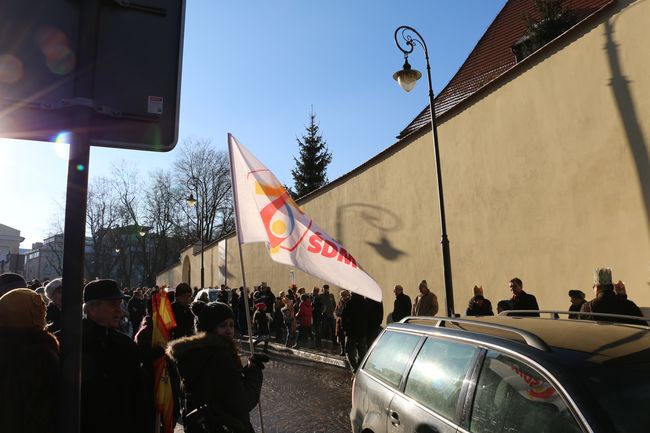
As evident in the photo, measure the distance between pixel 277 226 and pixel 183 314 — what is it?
1432mm

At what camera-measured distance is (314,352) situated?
42.8 ft

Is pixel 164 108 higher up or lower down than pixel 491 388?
higher up

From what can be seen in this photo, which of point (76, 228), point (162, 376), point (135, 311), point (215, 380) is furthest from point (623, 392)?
point (135, 311)

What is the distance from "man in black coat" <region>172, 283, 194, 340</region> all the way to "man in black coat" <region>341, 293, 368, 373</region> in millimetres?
3821

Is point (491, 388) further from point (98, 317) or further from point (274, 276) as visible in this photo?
point (274, 276)

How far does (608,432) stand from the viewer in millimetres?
2000

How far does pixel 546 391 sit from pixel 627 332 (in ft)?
2.86

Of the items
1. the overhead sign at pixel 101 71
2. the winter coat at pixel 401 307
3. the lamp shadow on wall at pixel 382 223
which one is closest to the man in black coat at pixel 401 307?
the winter coat at pixel 401 307

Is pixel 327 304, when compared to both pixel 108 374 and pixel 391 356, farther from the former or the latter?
pixel 108 374

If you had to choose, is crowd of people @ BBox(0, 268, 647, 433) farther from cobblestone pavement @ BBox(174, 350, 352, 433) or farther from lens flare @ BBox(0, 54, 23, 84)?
cobblestone pavement @ BBox(174, 350, 352, 433)

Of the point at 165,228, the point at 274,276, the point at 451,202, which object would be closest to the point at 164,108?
the point at 451,202

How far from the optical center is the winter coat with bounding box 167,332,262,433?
276 centimetres

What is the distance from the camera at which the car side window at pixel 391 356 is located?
3605mm

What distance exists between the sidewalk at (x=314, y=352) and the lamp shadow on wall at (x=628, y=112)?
6749 millimetres
